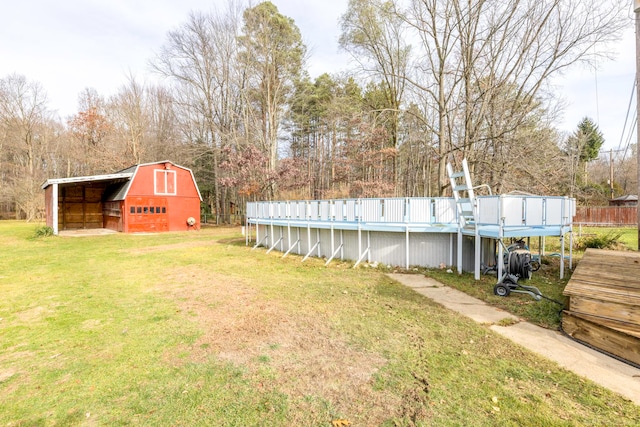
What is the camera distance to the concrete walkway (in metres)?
2.99

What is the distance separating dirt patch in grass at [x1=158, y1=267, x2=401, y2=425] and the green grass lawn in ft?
0.06

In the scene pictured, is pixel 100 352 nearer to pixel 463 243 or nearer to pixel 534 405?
pixel 534 405

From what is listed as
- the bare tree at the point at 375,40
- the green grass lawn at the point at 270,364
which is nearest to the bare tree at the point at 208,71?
the bare tree at the point at 375,40

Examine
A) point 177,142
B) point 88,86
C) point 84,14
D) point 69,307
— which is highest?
point 88,86

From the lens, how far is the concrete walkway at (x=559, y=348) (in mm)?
2990

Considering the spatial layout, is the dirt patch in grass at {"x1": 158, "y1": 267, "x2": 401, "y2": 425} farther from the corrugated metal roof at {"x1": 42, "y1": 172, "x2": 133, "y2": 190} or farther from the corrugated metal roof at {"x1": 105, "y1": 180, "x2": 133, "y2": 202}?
the corrugated metal roof at {"x1": 105, "y1": 180, "x2": 133, "y2": 202}

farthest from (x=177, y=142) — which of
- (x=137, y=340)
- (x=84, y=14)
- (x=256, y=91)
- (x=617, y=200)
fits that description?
(x=617, y=200)

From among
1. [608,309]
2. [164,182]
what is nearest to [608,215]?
[608,309]

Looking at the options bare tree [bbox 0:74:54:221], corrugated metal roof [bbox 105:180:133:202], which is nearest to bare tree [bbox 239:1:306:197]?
corrugated metal roof [bbox 105:180:133:202]

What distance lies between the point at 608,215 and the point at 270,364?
1247 inches

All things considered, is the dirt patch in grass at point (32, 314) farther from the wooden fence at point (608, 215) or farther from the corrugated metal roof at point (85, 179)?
the wooden fence at point (608, 215)

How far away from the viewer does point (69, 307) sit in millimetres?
5695

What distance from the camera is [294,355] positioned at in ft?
12.0

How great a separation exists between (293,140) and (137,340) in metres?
28.7
